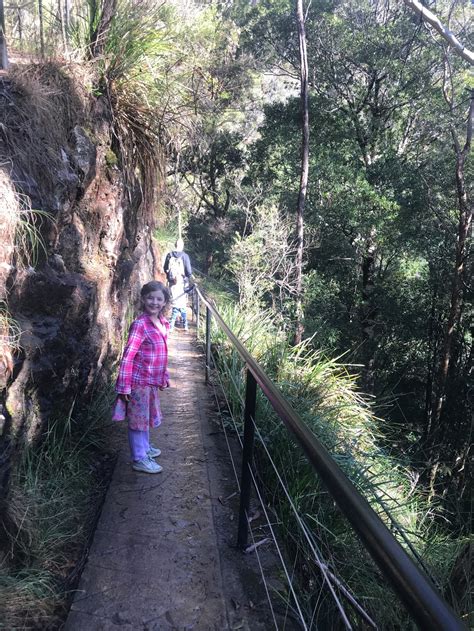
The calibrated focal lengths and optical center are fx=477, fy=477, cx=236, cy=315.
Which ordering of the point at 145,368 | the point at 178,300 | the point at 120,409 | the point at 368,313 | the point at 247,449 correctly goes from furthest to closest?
the point at 368,313 < the point at 178,300 < the point at 145,368 < the point at 120,409 < the point at 247,449

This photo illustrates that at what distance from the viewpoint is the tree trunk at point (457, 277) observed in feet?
36.0

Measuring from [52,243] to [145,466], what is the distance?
5.51ft

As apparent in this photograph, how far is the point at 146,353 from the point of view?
3340 millimetres

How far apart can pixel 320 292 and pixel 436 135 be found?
5.92 m

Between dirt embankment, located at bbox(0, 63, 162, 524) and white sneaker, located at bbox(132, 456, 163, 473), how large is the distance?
25.4 inches

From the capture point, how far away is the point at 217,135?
21.5 metres

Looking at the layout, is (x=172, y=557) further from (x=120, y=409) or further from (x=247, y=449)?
(x=120, y=409)

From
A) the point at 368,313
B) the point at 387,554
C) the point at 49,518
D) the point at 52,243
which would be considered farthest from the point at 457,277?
the point at 387,554

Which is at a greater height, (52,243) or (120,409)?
(52,243)

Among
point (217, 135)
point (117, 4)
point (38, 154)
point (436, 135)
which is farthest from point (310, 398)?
point (217, 135)

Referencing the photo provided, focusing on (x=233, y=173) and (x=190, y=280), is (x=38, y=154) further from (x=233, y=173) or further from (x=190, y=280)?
(x=233, y=173)

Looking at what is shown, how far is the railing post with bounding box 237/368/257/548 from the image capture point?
2.37m

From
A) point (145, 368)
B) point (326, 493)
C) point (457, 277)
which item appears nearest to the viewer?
point (326, 493)

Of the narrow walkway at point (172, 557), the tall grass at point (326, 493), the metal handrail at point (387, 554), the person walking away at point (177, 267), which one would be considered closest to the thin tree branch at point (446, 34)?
the person walking away at point (177, 267)
